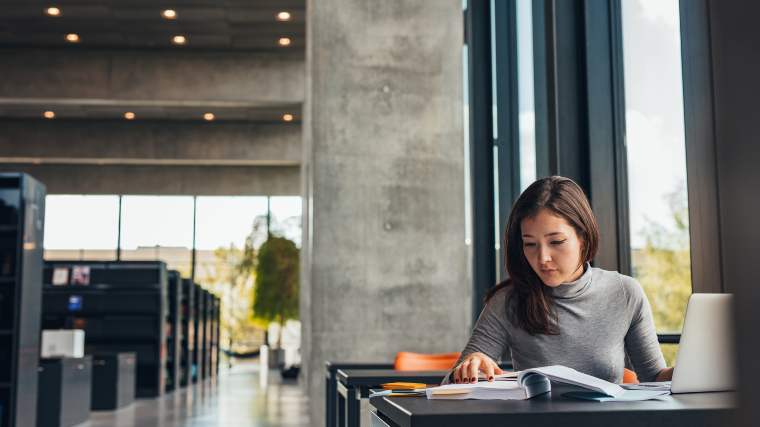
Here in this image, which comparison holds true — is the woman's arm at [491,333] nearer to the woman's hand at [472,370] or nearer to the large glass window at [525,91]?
the woman's hand at [472,370]

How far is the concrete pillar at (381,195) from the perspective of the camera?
21.7 feet

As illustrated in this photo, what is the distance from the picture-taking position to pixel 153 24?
14.4 metres

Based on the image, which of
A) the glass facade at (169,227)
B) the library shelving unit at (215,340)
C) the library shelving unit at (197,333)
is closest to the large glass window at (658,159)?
the library shelving unit at (197,333)

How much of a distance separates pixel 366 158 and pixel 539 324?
4.87 m

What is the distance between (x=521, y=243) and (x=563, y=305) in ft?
0.56

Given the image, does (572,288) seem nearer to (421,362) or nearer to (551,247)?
(551,247)

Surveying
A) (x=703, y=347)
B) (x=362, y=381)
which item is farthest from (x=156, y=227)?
(x=703, y=347)

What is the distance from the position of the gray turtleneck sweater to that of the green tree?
58.3 ft

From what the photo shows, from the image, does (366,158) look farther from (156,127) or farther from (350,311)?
(156,127)

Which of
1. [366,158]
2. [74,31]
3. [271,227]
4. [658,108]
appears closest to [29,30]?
[74,31]

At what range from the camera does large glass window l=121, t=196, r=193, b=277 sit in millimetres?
20859

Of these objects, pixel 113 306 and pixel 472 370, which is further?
pixel 113 306

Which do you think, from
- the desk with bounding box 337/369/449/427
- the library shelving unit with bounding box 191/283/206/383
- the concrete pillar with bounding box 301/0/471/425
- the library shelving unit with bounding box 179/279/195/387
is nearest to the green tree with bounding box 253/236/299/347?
the library shelving unit with bounding box 191/283/206/383

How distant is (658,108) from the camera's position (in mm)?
3391
